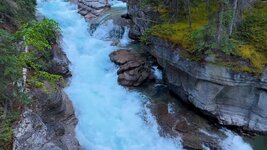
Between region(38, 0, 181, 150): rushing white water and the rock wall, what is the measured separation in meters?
2.51

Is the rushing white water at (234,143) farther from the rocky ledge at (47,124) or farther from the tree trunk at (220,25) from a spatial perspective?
the rocky ledge at (47,124)

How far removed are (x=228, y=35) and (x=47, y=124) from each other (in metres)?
9.20

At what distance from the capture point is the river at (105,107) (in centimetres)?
1516

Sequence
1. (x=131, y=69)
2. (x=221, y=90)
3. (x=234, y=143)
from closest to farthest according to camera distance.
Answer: (x=234, y=143) → (x=221, y=90) → (x=131, y=69)

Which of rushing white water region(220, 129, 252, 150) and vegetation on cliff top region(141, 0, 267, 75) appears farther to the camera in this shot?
rushing white water region(220, 129, 252, 150)

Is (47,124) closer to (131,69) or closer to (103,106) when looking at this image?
(103,106)

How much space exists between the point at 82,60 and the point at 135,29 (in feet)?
15.1

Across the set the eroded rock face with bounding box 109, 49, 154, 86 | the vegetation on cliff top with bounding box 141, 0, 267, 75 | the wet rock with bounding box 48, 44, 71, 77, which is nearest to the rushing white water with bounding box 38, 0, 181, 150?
the eroded rock face with bounding box 109, 49, 154, 86

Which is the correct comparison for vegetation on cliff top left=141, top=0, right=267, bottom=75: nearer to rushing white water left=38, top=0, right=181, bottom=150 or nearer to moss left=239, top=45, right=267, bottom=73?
moss left=239, top=45, right=267, bottom=73

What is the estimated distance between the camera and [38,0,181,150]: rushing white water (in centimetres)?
1520

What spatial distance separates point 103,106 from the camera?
1730 cm

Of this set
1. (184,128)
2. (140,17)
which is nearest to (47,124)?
(184,128)

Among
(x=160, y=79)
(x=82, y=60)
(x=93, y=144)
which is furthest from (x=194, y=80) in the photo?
(x=82, y=60)

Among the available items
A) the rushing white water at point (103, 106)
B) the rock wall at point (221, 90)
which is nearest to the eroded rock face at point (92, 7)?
the rushing white water at point (103, 106)
